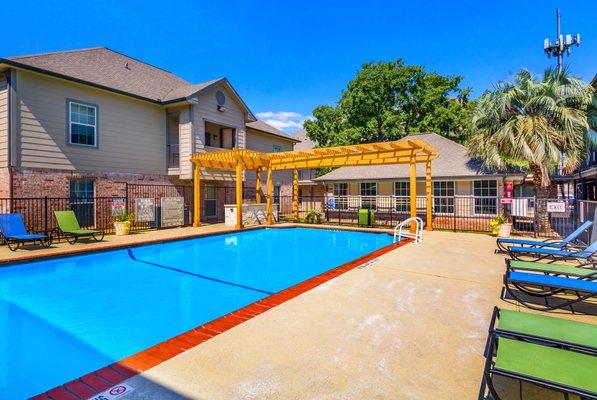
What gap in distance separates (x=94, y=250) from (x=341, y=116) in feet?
93.5

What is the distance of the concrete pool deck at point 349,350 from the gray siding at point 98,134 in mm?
13014

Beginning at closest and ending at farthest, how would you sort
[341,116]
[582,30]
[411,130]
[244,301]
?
[244,301] → [582,30] → [411,130] → [341,116]

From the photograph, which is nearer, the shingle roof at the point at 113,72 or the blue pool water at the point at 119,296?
the blue pool water at the point at 119,296

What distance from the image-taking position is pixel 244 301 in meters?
6.34

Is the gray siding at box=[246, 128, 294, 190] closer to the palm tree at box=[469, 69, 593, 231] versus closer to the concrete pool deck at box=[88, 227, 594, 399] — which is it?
the palm tree at box=[469, 69, 593, 231]

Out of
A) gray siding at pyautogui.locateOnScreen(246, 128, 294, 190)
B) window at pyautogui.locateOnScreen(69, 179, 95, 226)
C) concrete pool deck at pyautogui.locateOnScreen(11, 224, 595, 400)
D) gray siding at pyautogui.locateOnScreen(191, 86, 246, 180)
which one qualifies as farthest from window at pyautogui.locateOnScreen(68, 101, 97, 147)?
concrete pool deck at pyautogui.locateOnScreen(11, 224, 595, 400)

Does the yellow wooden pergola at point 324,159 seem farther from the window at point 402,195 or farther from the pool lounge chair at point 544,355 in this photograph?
the pool lounge chair at point 544,355

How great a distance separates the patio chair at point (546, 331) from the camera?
2.66m

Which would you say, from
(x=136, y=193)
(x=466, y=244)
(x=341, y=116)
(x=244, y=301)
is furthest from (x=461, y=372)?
(x=341, y=116)

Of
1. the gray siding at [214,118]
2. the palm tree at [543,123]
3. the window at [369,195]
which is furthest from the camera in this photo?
the window at [369,195]

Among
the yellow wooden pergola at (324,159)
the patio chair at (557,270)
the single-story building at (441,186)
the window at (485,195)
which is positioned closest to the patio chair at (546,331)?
the patio chair at (557,270)

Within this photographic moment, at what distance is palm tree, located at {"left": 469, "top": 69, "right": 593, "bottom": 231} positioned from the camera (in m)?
12.9

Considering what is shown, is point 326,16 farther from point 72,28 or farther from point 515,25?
point 72,28

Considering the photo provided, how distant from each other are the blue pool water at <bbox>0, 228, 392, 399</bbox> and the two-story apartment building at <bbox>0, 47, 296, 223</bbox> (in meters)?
5.20
